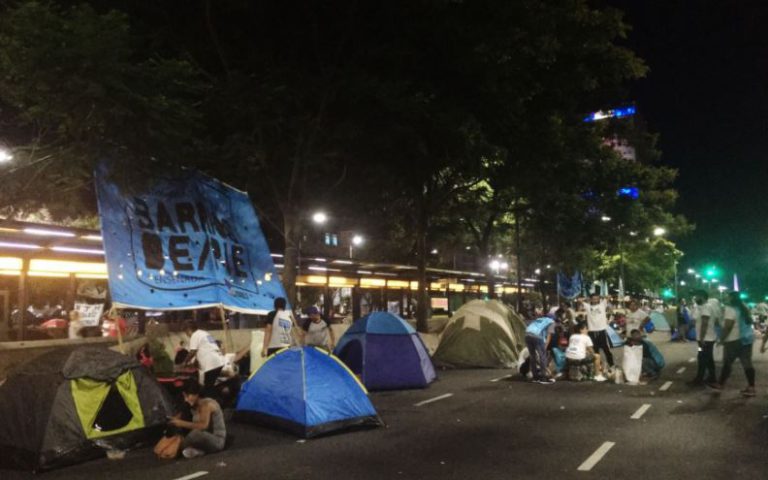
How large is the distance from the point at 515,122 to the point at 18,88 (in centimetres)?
1154

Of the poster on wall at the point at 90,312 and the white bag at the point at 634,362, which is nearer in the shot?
the white bag at the point at 634,362

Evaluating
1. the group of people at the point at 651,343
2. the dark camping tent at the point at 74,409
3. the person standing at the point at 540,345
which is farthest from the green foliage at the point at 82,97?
the group of people at the point at 651,343

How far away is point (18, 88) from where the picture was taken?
8.87 m

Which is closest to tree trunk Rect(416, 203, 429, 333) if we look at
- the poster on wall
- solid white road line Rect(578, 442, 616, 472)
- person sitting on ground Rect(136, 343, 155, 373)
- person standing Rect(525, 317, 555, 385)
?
person standing Rect(525, 317, 555, 385)

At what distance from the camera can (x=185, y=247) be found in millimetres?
9594

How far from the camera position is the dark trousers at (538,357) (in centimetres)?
1467

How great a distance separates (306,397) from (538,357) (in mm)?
7497

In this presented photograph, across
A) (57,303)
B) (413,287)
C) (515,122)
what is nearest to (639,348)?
(515,122)

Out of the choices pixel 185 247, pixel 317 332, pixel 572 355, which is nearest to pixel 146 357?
pixel 185 247

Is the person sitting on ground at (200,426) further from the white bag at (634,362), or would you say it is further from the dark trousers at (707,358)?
the dark trousers at (707,358)

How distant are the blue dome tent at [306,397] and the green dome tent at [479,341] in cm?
855

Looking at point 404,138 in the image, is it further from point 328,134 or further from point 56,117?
point 56,117

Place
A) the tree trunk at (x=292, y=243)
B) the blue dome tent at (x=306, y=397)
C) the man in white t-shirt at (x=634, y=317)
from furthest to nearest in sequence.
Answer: the man in white t-shirt at (x=634, y=317), the tree trunk at (x=292, y=243), the blue dome tent at (x=306, y=397)

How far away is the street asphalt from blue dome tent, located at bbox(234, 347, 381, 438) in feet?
0.69
